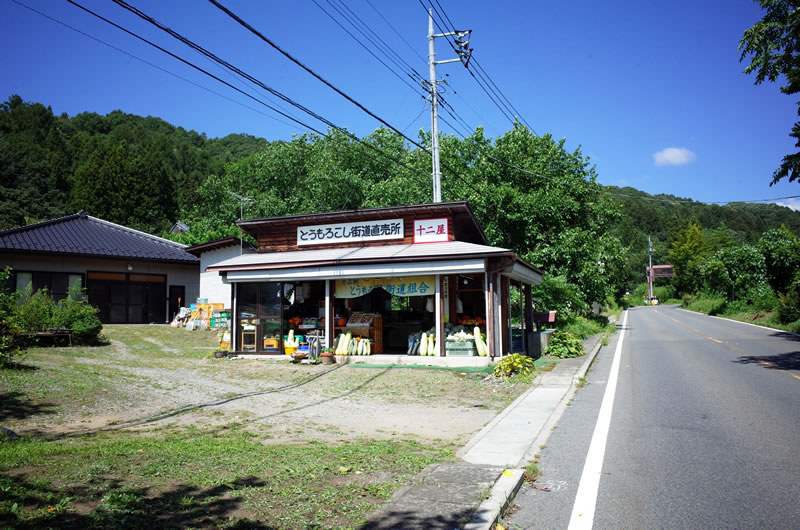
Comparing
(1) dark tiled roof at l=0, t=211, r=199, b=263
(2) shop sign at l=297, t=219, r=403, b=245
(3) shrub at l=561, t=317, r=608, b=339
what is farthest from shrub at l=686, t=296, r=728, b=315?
(1) dark tiled roof at l=0, t=211, r=199, b=263

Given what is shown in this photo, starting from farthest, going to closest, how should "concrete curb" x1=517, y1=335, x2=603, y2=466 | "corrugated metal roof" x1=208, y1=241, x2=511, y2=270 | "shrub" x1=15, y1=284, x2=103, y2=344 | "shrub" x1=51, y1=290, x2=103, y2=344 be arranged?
1. "shrub" x1=51, y1=290, x2=103, y2=344
2. "shrub" x1=15, y1=284, x2=103, y2=344
3. "corrugated metal roof" x1=208, y1=241, x2=511, y2=270
4. "concrete curb" x1=517, y1=335, x2=603, y2=466

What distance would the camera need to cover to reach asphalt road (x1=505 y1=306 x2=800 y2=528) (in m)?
4.64

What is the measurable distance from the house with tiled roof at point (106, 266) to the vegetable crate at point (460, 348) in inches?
694

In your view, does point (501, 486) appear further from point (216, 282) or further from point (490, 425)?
point (216, 282)

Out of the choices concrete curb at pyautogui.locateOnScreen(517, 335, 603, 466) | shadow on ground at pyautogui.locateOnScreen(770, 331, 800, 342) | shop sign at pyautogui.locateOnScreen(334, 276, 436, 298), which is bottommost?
concrete curb at pyautogui.locateOnScreen(517, 335, 603, 466)

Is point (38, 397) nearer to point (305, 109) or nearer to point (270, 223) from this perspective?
point (305, 109)

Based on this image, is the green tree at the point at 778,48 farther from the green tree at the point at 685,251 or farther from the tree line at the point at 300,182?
the green tree at the point at 685,251

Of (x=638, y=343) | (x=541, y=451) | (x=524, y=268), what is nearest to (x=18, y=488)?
(x=541, y=451)

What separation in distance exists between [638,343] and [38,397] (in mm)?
21964

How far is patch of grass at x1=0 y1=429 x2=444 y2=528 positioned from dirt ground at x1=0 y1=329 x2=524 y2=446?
1.17 meters

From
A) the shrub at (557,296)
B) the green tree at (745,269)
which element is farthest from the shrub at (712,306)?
the shrub at (557,296)

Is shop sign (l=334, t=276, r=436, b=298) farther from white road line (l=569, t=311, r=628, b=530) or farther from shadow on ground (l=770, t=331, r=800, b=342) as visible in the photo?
shadow on ground (l=770, t=331, r=800, b=342)

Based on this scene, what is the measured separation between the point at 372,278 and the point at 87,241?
18.4m

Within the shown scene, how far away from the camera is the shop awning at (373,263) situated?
15055mm
